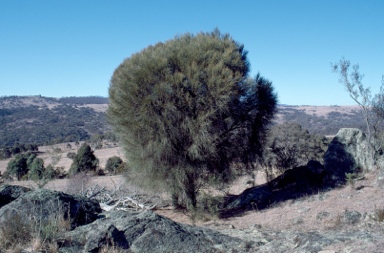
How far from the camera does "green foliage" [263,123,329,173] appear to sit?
17.9 metres

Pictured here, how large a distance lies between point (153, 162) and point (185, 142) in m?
1.33

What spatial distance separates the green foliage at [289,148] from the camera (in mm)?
17922

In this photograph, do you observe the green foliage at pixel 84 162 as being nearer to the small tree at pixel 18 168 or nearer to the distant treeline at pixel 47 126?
the small tree at pixel 18 168

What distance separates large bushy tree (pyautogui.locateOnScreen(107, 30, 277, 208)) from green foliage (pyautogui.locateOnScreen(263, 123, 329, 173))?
11.8 ft

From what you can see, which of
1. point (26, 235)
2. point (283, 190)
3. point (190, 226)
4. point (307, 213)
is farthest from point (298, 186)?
point (26, 235)

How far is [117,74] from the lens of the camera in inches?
547

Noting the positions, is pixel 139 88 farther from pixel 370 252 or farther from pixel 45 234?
pixel 370 252

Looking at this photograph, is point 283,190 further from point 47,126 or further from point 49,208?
point 47,126

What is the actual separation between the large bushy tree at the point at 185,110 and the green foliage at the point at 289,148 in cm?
359

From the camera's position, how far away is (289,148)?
18.7 metres

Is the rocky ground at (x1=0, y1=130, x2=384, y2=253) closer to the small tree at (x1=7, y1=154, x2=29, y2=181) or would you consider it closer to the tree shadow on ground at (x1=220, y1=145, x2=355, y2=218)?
the tree shadow on ground at (x1=220, y1=145, x2=355, y2=218)

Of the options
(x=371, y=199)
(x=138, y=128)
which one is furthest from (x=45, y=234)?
(x=371, y=199)

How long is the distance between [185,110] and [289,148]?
8.08 meters

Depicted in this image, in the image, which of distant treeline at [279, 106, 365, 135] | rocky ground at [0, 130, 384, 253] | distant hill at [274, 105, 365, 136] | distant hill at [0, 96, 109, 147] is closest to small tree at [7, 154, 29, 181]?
rocky ground at [0, 130, 384, 253]
